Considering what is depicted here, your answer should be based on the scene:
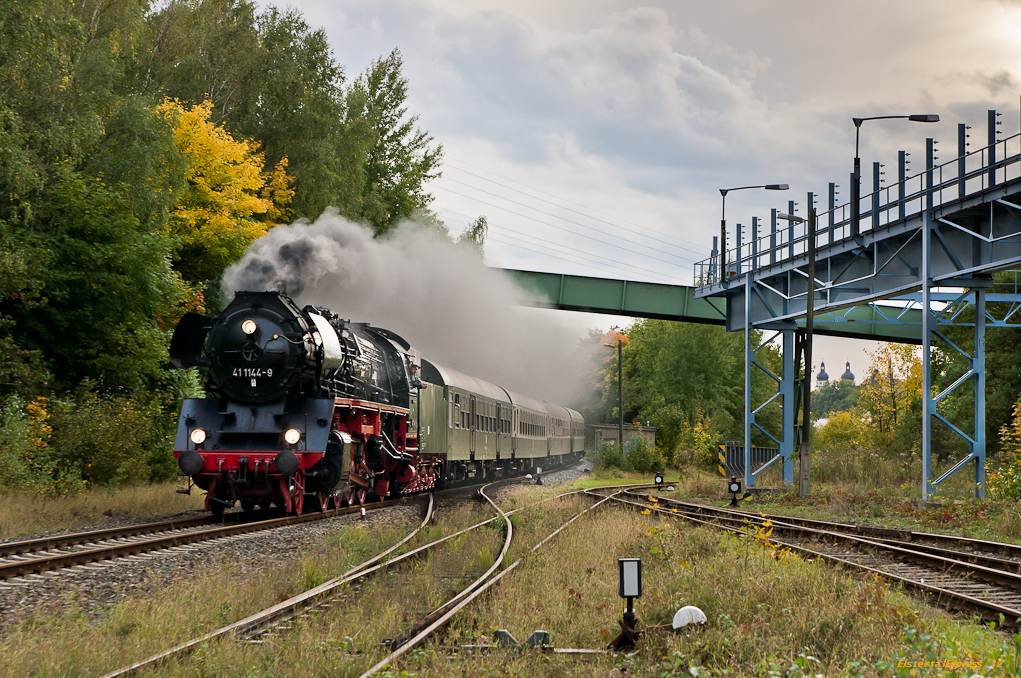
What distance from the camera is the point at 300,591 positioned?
8.04 meters

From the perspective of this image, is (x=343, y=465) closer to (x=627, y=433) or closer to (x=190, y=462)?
(x=190, y=462)

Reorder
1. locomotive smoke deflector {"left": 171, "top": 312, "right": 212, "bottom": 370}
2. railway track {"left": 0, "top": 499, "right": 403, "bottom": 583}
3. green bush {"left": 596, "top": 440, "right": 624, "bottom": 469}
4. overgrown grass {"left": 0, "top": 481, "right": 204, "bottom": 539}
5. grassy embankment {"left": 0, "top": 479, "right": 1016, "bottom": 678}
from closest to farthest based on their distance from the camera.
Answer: grassy embankment {"left": 0, "top": 479, "right": 1016, "bottom": 678} → railway track {"left": 0, "top": 499, "right": 403, "bottom": 583} → overgrown grass {"left": 0, "top": 481, "right": 204, "bottom": 539} → locomotive smoke deflector {"left": 171, "top": 312, "right": 212, "bottom": 370} → green bush {"left": 596, "top": 440, "right": 624, "bottom": 469}

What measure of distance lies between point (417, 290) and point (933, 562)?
23498 mm

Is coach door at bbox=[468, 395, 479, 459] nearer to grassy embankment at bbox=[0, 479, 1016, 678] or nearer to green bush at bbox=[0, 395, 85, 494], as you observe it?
green bush at bbox=[0, 395, 85, 494]

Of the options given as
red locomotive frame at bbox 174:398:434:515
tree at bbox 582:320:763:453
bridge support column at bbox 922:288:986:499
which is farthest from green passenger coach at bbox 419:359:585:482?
tree at bbox 582:320:763:453

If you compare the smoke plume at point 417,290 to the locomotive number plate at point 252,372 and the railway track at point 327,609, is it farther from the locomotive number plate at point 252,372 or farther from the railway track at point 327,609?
the railway track at point 327,609

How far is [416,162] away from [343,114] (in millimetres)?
11954

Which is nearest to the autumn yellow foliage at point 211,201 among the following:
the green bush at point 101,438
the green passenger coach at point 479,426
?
the green passenger coach at point 479,426

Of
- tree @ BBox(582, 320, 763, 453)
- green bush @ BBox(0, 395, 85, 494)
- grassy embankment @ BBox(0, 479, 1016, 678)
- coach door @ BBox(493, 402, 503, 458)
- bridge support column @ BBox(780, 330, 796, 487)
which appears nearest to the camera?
grassy embankment @ BBox(0, 479, 1016, 678)

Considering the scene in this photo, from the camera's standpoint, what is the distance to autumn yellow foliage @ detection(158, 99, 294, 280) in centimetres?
2803

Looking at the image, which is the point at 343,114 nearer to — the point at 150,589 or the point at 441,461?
the point at 441,461

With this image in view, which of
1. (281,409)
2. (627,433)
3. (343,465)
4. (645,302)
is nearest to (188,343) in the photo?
(281,409)

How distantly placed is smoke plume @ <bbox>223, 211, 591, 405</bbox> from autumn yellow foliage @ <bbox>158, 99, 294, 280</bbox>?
2.39 meters

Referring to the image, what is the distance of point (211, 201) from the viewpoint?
28.7m
